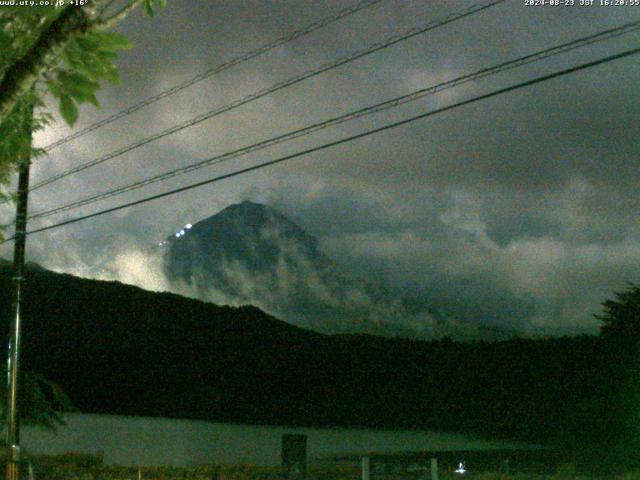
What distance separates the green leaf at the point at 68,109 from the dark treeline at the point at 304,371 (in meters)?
38.3

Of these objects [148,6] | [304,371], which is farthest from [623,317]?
[148,6]

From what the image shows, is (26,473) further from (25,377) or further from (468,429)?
(468,429)

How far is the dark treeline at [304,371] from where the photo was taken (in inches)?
1929

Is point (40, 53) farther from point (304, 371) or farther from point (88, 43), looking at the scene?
point (304, 371)

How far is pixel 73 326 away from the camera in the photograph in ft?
229

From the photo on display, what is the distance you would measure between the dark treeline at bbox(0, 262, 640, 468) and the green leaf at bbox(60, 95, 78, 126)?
126 ft

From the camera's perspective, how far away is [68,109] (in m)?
3.47

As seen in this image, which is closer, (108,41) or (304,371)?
(108,41)

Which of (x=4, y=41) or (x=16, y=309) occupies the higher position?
(x=16, y=309)

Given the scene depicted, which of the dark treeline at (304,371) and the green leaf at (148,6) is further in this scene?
the dark treeline at (304,371)

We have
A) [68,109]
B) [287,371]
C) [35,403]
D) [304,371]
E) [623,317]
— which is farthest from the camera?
[287,371]

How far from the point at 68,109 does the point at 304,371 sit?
227ft

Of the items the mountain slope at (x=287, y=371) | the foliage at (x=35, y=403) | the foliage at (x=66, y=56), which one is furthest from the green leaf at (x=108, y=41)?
the mountain slope at (x=287, y=371)

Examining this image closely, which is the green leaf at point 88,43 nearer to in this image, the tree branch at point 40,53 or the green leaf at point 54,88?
the tree branch at point 40,53
